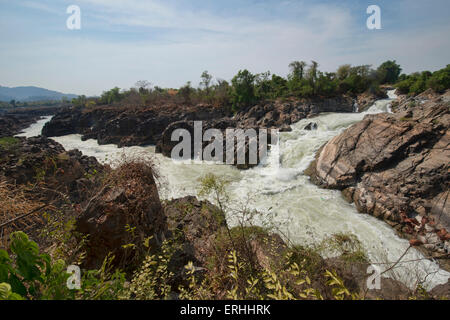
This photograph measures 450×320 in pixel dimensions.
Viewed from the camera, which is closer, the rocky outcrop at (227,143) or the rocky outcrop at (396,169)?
the rocky outcrop at (396,169)

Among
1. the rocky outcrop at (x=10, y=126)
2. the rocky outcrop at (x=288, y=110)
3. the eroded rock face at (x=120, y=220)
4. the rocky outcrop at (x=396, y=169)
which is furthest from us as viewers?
the rocky outcrop at (x=10, y=126)

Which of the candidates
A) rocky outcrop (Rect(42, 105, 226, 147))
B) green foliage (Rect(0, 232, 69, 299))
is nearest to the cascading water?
green foliage (Rect(0, 232, 69, 299))

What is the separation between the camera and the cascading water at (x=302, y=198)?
5.69 m

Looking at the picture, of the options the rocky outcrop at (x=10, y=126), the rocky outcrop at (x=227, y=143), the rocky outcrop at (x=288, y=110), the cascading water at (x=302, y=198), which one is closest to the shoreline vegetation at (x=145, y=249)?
the cascading water at (x=302, y=198)

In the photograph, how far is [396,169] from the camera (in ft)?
27.8

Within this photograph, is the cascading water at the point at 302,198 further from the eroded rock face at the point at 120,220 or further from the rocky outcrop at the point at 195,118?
the rocky outcrop at the point at 195,118

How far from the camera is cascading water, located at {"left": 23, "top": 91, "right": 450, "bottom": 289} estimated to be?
5.69m

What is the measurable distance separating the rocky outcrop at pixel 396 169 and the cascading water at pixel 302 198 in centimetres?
65

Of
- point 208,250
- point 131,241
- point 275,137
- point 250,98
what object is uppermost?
point 250,98

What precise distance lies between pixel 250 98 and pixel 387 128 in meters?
19.4

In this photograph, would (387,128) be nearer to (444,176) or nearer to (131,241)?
(444,176)

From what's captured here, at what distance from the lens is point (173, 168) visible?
14.6m

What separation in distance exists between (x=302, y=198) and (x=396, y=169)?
4.24m

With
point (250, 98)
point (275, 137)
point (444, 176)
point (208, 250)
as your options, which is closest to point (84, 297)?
point (208, 250)
